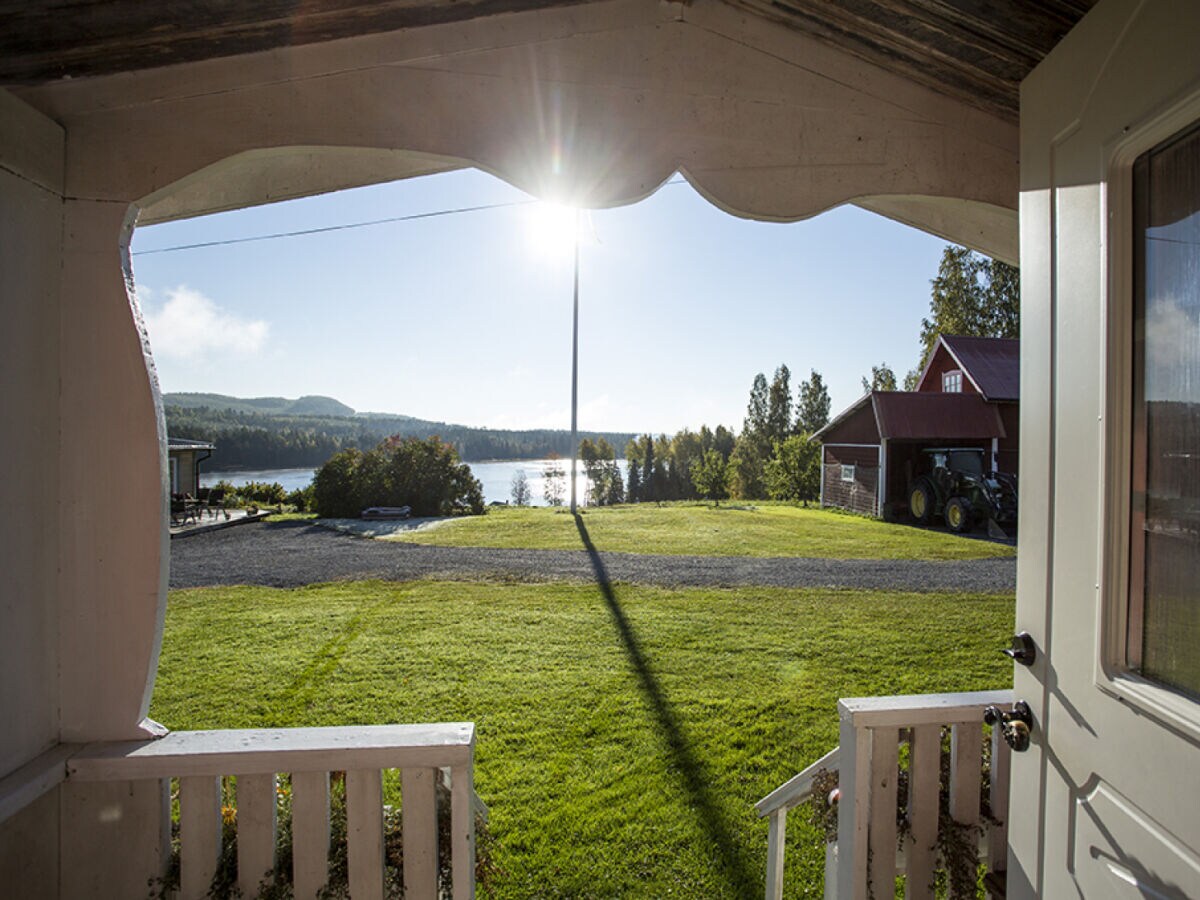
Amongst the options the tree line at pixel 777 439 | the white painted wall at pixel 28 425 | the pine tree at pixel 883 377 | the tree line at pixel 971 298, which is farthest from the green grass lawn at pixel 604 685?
the pine tree at pixel 883 377

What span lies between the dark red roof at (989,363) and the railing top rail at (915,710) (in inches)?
451

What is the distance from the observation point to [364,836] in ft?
3.90

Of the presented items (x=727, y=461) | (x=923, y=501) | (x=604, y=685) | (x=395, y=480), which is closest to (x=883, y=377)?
(x=727, y=461)

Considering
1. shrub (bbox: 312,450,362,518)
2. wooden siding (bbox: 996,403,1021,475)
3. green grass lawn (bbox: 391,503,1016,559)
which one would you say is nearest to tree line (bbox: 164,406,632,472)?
shrub (bbox: 312,450,362,518)

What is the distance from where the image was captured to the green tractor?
30.2 ft

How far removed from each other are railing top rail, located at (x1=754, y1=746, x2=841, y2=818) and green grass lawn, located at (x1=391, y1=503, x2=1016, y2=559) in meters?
6.34

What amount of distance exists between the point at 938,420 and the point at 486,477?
10.5 metres

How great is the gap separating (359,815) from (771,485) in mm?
17688

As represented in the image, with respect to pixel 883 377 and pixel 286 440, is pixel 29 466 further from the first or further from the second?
pixel 883 377

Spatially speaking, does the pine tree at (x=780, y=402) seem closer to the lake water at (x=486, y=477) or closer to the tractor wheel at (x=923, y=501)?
the lake water at (x=486, y=477)

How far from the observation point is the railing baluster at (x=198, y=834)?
3.91 feet

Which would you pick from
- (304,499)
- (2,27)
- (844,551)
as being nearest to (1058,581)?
(2,27)

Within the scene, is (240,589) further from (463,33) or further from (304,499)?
(304,499)

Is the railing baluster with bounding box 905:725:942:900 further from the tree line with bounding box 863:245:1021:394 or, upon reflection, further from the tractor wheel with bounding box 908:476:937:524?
the tree line with bounding box 863:245:1021:394
